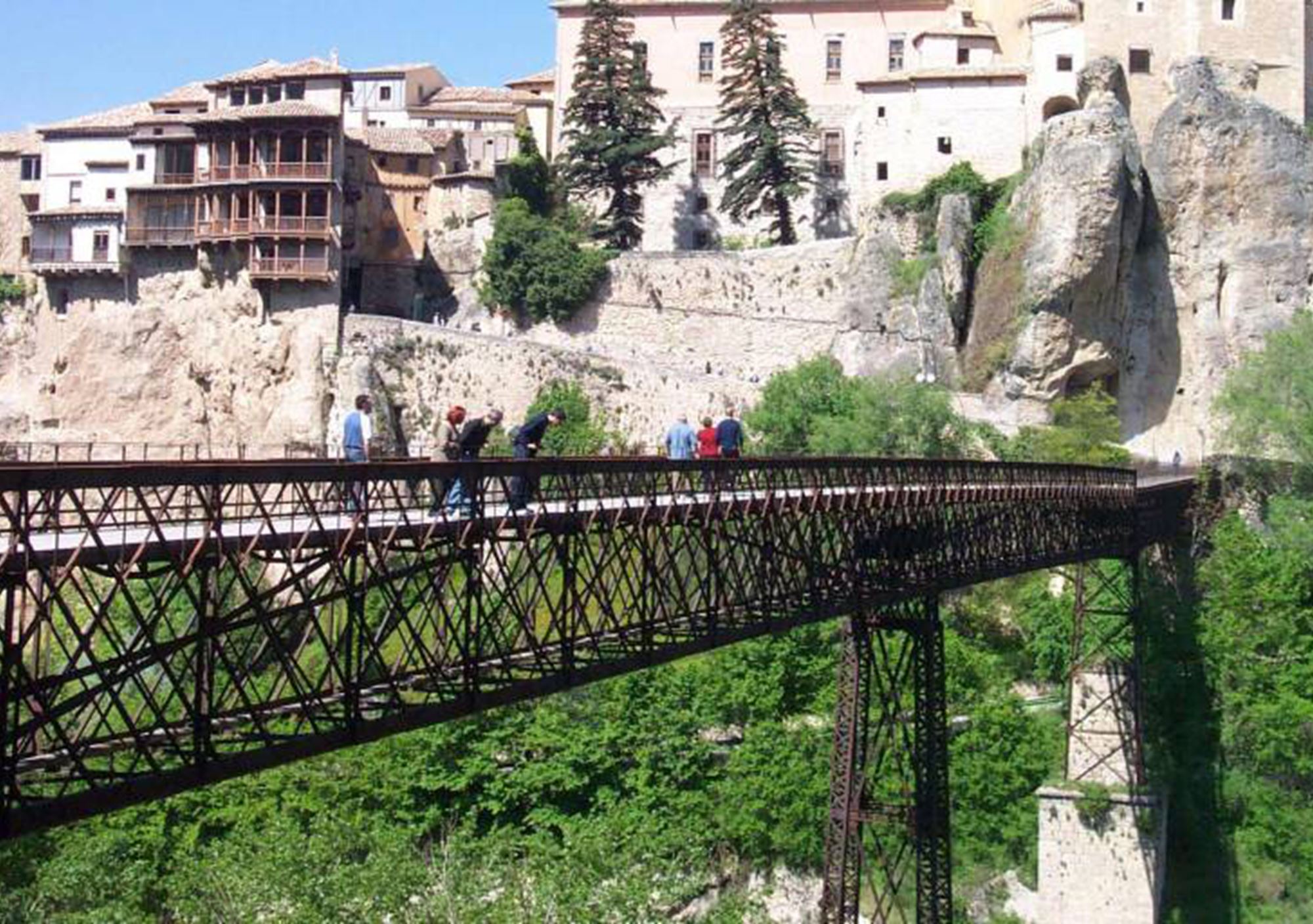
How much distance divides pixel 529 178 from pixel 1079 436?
2258cm

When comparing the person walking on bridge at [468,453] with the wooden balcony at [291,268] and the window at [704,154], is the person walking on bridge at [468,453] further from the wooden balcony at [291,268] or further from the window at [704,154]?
the window at [704,154]

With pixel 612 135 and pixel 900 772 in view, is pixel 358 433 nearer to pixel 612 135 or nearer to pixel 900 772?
pixel 900 772

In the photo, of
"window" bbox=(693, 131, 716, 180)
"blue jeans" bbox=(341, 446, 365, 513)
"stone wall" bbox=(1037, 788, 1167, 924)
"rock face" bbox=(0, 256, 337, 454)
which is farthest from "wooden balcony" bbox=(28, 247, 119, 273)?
"blue jeans" bbox=(341, 446, 365, 513)

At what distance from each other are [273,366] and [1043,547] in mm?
30684

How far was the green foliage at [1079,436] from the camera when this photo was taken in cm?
4606

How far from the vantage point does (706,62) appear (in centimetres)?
6469

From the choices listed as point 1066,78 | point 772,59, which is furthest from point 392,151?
point 1066,78

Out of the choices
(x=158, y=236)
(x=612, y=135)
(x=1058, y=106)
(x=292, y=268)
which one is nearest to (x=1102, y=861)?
(x=1058, y=106)

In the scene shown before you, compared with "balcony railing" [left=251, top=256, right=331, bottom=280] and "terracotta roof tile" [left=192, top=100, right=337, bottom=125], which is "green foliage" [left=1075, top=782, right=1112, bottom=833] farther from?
"terracotta roof tile" [left=192, top=100, right=337, bottom=125]

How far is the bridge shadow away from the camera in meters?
35.0

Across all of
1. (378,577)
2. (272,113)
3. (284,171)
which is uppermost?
(272,113)

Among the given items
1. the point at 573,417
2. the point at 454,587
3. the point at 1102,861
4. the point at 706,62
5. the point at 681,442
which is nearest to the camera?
the point at 454,587

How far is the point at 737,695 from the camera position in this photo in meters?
38.2

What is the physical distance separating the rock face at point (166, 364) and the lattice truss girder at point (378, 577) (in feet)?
94.2
